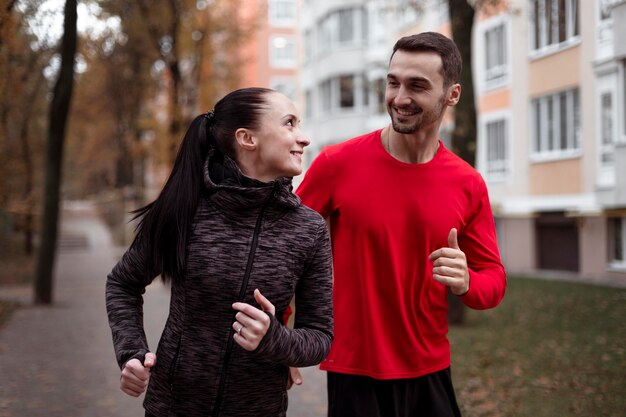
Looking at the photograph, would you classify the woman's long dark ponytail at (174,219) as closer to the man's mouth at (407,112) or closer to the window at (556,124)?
the man's mouth at (407,112)

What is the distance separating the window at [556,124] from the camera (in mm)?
21875

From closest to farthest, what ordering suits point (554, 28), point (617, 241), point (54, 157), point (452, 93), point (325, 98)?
point (452, 93), point (54, 157), point (617, 241), point (554, 28), point (325, 98)

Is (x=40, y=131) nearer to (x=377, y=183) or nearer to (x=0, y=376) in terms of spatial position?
(x=0, y=376)

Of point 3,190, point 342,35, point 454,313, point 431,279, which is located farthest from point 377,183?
point 342,35

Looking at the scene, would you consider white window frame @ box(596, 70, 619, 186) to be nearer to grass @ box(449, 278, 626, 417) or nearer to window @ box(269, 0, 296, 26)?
grass @ box(449, 278, 626, 417)

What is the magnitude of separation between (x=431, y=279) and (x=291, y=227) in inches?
31.2

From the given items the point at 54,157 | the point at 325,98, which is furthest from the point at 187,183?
the point at 325,98

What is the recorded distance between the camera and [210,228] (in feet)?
8.80

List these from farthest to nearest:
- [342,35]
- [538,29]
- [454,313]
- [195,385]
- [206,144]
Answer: [342,35] → [538,29] → [454,313] → [206,144] → [195,385]

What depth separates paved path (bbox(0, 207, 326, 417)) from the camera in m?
7.64

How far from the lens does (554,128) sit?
74.9 feet

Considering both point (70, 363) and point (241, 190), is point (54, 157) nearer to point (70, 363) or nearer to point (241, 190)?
point (70, 363)

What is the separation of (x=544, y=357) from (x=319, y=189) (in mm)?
7672

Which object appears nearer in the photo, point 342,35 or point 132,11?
point 132,11
